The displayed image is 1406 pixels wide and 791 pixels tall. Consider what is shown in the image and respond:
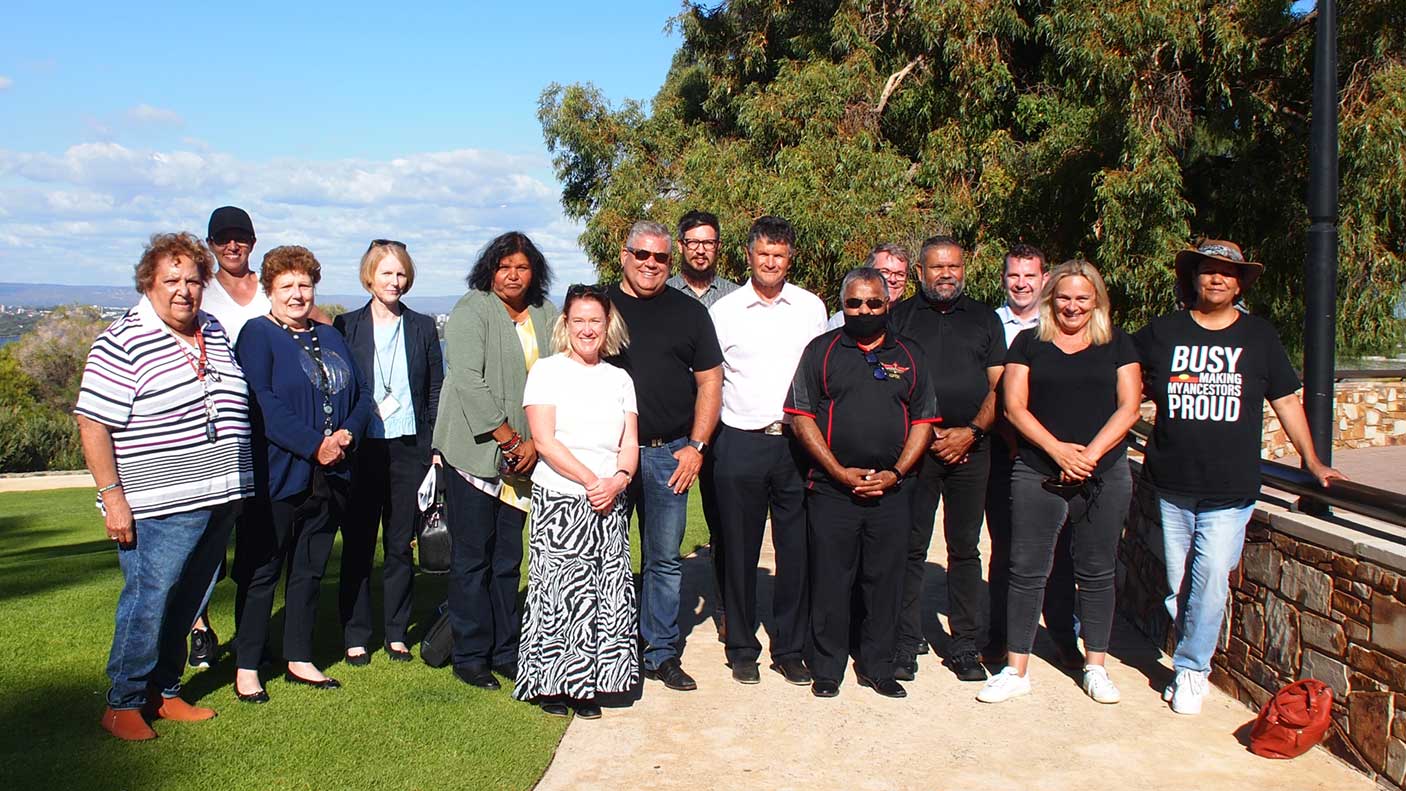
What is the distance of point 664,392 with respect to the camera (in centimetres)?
533

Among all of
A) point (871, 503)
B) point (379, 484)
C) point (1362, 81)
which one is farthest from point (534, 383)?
point (1362, 81)

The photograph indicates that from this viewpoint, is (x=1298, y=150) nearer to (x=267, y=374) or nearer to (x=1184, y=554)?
(x=1184, y=554)

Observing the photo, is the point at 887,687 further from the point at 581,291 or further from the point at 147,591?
the point at 147,591

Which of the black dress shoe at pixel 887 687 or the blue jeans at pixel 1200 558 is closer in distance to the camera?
the blue jeans at pixel 1200 558

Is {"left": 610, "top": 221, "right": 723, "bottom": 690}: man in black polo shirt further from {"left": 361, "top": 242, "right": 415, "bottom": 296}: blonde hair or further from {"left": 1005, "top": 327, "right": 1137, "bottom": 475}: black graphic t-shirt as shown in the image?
{"left": 1005, "top": 327, "right": 1137, "bottom": 475}: black graphic t-shirt

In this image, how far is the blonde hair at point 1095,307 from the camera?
511 cm

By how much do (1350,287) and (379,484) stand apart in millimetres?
11733

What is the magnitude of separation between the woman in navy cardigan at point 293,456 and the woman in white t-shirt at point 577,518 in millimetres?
907

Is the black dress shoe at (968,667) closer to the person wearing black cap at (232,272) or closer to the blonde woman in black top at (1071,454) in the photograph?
the blonde woman in black top at (1071,454)

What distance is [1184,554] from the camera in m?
5.11

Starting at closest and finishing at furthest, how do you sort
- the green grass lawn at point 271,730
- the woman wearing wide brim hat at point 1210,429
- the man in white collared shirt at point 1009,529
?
the green grass lawn at point 271,730
the woman wearing wide brim hat at point 1210,429
the man in white collared shirt at point 1009,529

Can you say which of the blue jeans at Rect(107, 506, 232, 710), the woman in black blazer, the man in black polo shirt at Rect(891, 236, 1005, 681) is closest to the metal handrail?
the man in black polo shirt at Rect(891, 236, 1005, 681)

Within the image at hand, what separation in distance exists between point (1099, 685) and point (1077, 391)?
4.59ft

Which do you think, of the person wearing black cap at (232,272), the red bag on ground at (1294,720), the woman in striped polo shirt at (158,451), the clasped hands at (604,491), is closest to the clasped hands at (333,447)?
the woman in striped polo shirt at (158,451)
